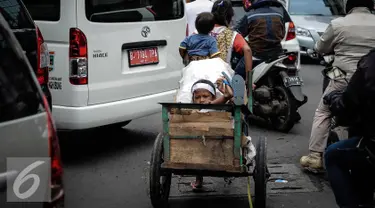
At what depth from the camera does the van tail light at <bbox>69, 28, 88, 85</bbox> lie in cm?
598

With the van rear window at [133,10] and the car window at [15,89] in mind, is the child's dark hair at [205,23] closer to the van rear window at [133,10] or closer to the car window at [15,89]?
the van rear window at [133,10]

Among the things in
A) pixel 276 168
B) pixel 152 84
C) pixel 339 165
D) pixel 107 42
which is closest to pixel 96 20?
pixel 107 42

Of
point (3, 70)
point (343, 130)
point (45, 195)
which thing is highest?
point (3, 70)

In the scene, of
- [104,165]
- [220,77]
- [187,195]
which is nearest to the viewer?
[220,77]

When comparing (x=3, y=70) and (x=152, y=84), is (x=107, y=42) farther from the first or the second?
(x=3, y=70)

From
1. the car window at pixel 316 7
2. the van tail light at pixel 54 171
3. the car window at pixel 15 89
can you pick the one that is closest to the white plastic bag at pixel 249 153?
the van tail light at pixel 54 171

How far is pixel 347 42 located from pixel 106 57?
7.48 ft

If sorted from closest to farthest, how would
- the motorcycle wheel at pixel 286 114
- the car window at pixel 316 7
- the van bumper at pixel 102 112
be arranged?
the van bumper at pixel 102 112
the motorcycle wheel at pixel 286 114
the car window at pixel 316 7

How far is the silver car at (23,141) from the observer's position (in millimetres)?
2604

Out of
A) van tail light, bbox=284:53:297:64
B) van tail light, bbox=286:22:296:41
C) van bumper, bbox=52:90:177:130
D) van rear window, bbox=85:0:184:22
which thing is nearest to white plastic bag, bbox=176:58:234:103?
van bumper, bbox=52:90:177:130

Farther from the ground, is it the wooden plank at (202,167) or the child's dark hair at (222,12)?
the child's dark hair at (222,12)

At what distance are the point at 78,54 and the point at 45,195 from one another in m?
3.38

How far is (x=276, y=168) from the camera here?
250 inches

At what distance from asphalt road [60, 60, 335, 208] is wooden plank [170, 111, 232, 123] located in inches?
40.7
